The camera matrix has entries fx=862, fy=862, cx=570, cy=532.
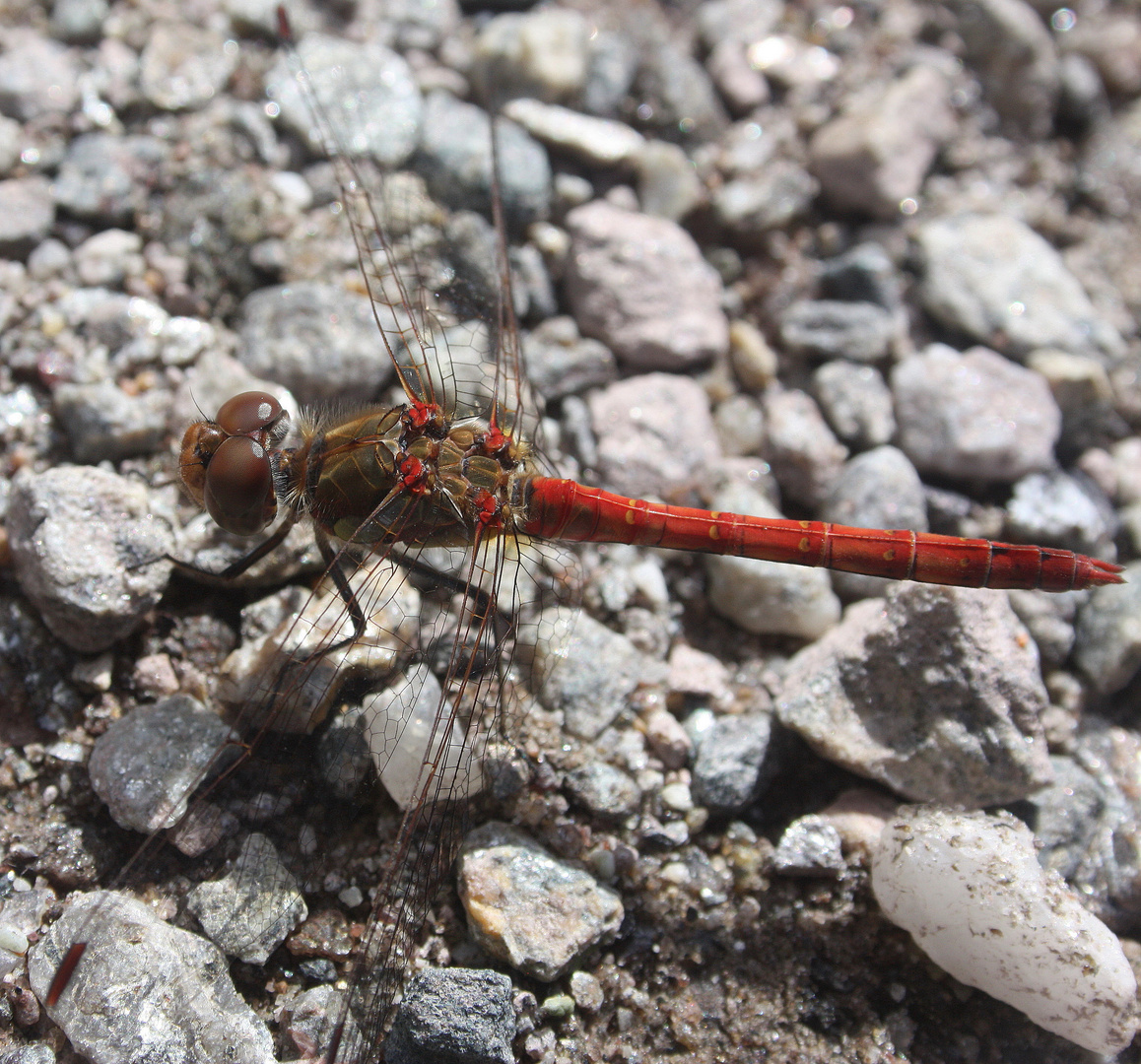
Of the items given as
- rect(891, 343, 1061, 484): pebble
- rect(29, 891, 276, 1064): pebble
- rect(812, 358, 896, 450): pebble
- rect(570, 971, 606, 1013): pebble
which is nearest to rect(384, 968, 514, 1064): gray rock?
rect(570, 971, 606, 1013): pebble

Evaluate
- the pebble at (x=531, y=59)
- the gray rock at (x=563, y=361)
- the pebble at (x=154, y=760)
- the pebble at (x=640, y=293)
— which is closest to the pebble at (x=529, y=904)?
the pebble at (x=154, y=760)

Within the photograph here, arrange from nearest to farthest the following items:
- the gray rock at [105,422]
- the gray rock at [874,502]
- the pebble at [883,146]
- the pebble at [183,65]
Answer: the gray rock at [105,422], the gray rock at [874,502], the pebble at [183,65], the pebble at [883,146]

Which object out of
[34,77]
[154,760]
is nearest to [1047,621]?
[154,760]

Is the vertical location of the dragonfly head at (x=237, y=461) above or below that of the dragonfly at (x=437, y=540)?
above

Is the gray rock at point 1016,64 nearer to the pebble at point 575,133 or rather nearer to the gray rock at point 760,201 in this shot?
the gray rock at point 760,201

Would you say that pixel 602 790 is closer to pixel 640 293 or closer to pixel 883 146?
pixel 640 293

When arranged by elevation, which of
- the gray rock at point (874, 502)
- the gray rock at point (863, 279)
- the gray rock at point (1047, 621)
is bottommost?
the gray rock at point (1047, 621)

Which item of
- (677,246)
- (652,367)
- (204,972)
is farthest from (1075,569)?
(204,972)
